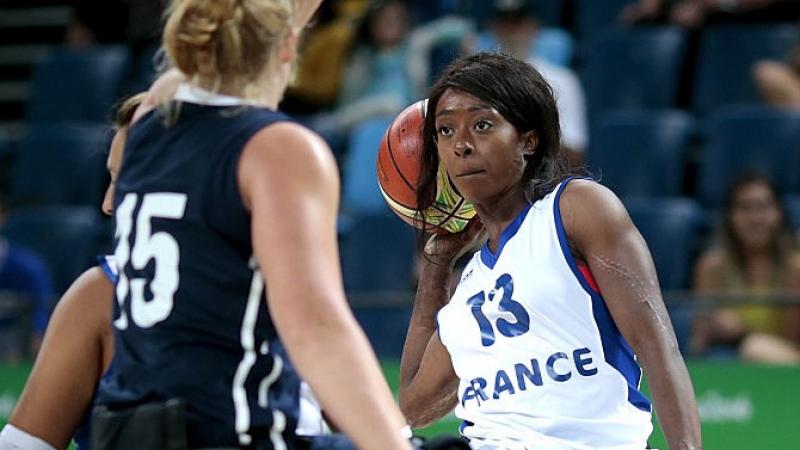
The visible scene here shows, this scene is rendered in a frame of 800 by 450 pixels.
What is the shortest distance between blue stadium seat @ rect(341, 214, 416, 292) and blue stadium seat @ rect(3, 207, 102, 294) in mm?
1669

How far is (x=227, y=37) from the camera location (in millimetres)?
2535

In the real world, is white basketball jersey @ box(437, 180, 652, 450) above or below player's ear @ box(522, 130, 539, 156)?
below

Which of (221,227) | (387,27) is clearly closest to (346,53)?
(387,27)

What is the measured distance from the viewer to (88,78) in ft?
32.0

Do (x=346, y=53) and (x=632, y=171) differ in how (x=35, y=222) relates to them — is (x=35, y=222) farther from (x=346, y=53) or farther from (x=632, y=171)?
(x=632, y=171)

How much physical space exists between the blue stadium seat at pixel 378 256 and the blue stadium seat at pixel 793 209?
1904mm

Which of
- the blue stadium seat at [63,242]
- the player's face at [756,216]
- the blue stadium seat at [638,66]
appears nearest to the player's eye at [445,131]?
the player's face at [756,216]

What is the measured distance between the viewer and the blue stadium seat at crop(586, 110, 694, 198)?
782 centimetres

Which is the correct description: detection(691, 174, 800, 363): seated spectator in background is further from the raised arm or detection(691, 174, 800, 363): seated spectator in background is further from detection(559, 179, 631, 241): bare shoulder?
the raised arm

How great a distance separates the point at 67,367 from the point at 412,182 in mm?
1107

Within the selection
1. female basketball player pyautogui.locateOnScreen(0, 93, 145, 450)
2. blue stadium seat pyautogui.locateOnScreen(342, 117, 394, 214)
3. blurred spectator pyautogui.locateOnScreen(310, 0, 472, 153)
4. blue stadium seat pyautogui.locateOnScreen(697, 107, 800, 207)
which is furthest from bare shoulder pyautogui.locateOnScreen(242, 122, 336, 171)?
blurred spectator pyautogui.locateOnScreen(310, 0, 472, 153)

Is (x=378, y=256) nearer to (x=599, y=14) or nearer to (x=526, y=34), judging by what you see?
(x=526, y=34)

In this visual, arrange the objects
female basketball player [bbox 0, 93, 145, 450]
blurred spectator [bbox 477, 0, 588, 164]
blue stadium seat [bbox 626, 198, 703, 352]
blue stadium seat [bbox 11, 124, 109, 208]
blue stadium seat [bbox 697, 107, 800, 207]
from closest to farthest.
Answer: female basketball player [bbox 0, 93, 145, 450], blue stadium seat [bbox 626, 198, 703, 352], blue stadium seat [bbox 697, 107, 800, 207], blurred spectator [bbox 477, 0, 588, 164], blue stadium seat [bbox 11, 124, 109, 208]

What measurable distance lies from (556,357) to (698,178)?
16.0 feet
